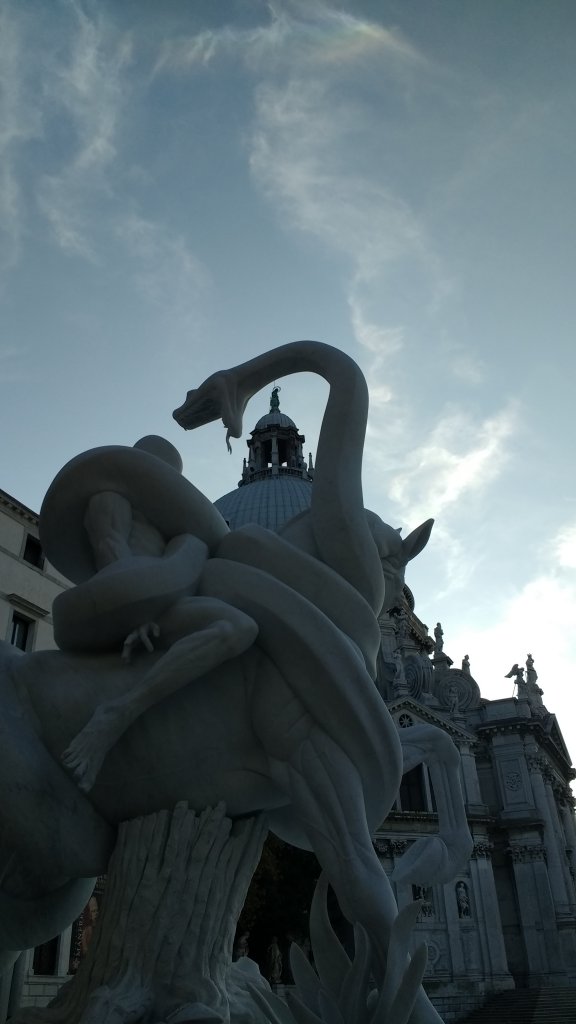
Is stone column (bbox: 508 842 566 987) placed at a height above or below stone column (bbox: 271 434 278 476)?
below

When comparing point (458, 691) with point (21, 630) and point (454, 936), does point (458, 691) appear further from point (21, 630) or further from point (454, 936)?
point (21, 630)

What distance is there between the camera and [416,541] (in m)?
7.50

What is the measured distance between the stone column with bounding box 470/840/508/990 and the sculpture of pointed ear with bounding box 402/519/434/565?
3896 cm

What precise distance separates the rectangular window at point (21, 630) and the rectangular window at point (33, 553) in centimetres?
199

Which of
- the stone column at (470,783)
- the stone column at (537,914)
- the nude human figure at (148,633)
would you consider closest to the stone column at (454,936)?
the stone column at (470,783)

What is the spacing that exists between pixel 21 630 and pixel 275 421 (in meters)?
55.4

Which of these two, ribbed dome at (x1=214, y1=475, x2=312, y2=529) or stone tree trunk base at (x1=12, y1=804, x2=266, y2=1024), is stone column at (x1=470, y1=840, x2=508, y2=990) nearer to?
ribbed dome at (x1=214, y1=475, x2=312, y2=529)

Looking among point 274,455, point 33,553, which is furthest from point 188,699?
point 274,455

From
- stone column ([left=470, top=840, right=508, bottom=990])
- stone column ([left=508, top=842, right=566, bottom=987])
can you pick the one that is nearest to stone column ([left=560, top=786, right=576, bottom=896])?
stone column ([left=508, top=842, right=566, bottom=987])

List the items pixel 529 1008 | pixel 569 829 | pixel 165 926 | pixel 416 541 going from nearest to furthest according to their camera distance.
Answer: pixel 165 926, pixel 416 541, pixel 529 1008, pixel 569 829

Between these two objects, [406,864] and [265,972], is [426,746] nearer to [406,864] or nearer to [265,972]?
[406,864]

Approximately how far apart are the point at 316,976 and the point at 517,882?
4547cm

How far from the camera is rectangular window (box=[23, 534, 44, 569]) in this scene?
27.5 metres

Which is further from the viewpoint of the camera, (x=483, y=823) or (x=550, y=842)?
(x=550, y=842)
